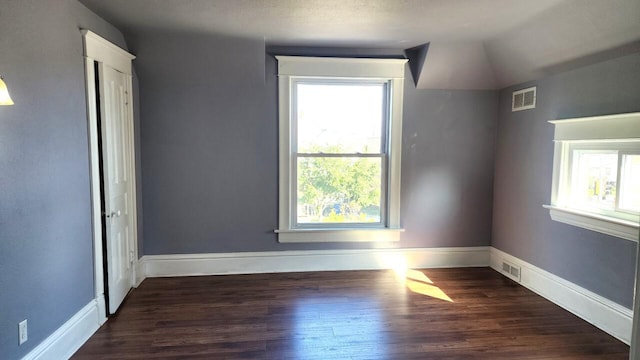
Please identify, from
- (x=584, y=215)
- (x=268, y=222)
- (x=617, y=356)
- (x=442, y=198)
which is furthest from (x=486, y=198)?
(x=268, y=222)

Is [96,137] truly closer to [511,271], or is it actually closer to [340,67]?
[340,67]

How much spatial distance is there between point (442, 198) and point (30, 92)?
375 cm

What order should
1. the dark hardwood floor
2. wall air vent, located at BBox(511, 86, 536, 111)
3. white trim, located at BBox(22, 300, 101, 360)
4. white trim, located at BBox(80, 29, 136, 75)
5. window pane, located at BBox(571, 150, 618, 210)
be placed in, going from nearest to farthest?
white trim, located at BBox(22, 300, 101, 360), the dark hardwood floor, white trim, located at BBox(80, 29, 136, 75), window pane, located at BBox(571, 150, 618, 210), wall air vent, located at BBox(511, 86, 536, 111)

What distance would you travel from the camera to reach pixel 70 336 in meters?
2.42

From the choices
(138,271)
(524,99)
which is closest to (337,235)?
(138,271)

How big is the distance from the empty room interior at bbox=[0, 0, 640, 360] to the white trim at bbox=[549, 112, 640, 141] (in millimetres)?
20

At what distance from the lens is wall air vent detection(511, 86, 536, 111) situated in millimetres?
3510

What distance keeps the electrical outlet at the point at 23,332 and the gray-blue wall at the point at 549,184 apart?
12.8 feet

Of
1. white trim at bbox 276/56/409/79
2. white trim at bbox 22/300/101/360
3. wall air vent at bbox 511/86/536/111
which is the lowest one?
white trim at bbox 22/300/101/360

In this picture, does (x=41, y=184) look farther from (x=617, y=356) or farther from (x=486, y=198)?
(x=486, y=198)

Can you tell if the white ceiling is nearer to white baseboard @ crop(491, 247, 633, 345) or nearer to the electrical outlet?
white baseboard @ crop(491, 247, 633, 345)

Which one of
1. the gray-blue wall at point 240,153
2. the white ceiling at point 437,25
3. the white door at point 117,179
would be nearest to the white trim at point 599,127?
the white ceiling at point 437,25

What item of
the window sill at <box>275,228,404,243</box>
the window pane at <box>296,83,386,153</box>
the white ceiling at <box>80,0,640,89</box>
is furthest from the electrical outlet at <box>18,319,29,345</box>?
the window pane at <box>296,83,386,153</box>

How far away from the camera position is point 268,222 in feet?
12.9
